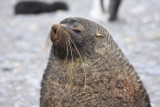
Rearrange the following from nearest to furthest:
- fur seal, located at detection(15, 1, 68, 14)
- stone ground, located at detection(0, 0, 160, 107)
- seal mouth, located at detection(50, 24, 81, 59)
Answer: seal mouth, located at detection(50, 24, 81, 59)
stone ground, located at detection(0, 0, 160, 107)
fur seal, located at detection(15, 1, 68, 14)

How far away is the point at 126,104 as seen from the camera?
297 centimetres

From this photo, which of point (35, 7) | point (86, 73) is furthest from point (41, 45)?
point (86, 73)

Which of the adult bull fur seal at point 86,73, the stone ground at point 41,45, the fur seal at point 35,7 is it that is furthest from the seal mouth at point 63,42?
the fur seal at point 35,7

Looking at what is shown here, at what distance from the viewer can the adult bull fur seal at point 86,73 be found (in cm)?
291

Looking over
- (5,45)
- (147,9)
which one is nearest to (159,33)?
(147,9)

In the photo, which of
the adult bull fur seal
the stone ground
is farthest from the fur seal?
the adult bull fur seal

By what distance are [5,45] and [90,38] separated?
508cm

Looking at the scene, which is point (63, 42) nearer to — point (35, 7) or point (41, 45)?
point (41, 45)

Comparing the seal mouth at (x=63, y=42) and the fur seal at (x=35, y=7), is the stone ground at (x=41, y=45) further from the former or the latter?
the seal mouth at (x=63, y=42)

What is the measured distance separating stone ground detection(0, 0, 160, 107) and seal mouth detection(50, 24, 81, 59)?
54cm

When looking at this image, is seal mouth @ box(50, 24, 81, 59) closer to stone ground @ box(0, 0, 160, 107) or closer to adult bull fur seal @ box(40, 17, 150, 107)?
adult bull fur seal @ box(40, 17, 150, 107)

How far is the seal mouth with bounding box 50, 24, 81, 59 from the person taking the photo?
2.78m

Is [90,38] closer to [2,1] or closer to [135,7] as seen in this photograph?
[135,7]

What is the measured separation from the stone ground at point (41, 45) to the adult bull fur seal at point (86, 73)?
1.76ft
